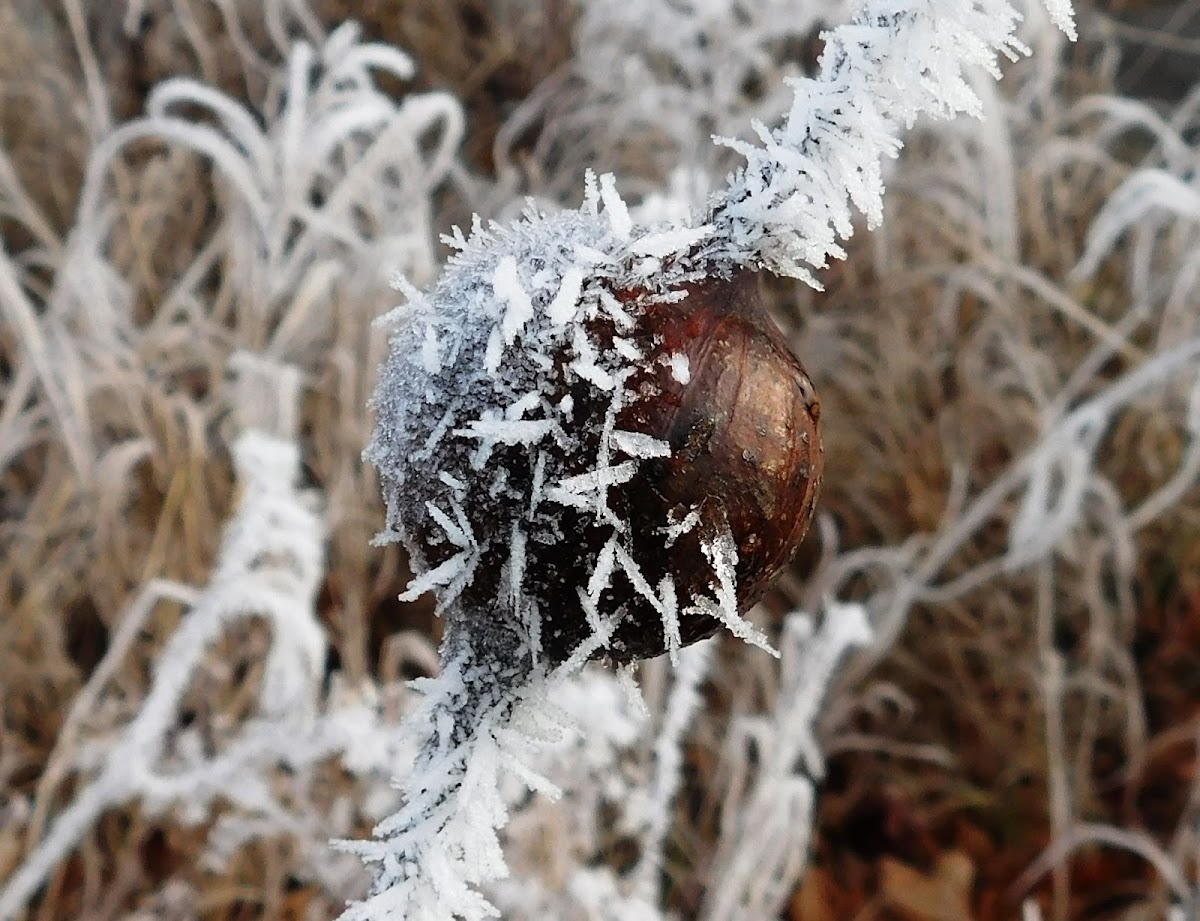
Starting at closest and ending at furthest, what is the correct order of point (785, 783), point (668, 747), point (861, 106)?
1. point (861, 106)
2. point (668, 747)
3. point (785, 783)

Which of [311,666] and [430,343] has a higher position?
[311,666]

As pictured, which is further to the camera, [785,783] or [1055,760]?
[1055,760]

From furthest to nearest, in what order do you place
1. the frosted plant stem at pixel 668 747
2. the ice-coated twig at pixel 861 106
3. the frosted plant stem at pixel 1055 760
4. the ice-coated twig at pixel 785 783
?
the frosted plant stem at pixel 1055 760 < the ice-coated twig at pixel 785 783 < the frosted plant stem at pixel 668 747 < the ice-coated twig at pixel 861 106

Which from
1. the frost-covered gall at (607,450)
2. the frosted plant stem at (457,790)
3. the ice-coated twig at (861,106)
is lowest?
the frosted plant stem at (457,790)

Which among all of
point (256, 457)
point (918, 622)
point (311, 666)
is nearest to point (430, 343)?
point (256, 457)

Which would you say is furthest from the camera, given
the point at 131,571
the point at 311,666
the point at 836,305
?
the point at 836,305

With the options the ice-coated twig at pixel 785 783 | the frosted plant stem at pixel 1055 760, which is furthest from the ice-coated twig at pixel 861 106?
the frosted plant stem at pixel 1055 760

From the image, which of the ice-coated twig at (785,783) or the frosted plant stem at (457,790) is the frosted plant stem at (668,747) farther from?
the frosted plant stem at (457,790)

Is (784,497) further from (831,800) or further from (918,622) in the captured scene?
(918,622)

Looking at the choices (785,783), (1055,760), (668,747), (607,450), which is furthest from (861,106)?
(1055,760)

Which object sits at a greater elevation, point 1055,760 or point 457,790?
point 1055,760

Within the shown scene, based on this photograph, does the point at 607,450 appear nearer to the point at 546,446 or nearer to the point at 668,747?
the point at 546,446
